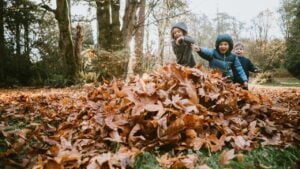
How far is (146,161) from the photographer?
7.81 feet

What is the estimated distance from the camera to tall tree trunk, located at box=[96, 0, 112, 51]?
13445 millimetres

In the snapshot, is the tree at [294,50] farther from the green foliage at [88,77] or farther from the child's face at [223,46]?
the child's face at [223,46]

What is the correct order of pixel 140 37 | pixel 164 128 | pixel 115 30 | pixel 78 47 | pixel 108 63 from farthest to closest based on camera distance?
pixel 140 37 → pixel 115 30 → pixel 78 47 → pixel 108 63 → pixel 164 128

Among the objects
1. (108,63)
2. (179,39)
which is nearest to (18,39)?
(108,63)

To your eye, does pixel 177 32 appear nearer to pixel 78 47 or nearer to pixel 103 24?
pixel 78 47

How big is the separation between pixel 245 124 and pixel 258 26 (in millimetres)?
41612

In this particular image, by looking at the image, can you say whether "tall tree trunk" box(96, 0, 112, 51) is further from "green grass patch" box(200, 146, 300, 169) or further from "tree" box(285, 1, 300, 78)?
"tree" box(285, 1, 300, 78)

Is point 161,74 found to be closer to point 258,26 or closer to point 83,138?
point 83,138

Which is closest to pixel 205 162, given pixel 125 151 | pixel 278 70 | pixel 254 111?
pixel 125 151

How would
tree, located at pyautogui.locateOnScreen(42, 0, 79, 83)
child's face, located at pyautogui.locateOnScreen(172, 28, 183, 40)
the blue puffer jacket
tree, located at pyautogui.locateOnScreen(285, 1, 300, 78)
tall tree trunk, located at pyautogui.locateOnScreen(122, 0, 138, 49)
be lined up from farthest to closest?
tree, located at pyautogui.locateOnScreen(285, 1, 300, 78)
tree, located at pyautogui.locateOnScreen(42, 0, 79, 83)
tall tree trunk, located at pyautogui.locateOnScreen(122, 0, 138, 49)
child's face, located at pyautogui.locateOnScreen(172, 28, 183, 40)
the blue puffer jacket

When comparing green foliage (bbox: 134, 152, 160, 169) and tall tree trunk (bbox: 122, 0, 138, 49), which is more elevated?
tall tree trunk (bbox: 122, 0, 138, 49)

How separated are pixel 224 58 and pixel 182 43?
0.71 meters

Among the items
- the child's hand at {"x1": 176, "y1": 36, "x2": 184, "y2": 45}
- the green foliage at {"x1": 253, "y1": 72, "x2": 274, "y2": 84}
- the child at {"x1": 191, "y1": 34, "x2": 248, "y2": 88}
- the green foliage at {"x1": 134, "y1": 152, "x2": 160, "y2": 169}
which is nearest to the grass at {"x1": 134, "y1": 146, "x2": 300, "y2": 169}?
the green foliage at {"x1": 134, "y1": 152, "x2": 160, "y2": 169}

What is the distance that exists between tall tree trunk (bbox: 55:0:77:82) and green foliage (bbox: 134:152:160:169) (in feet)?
35.9
